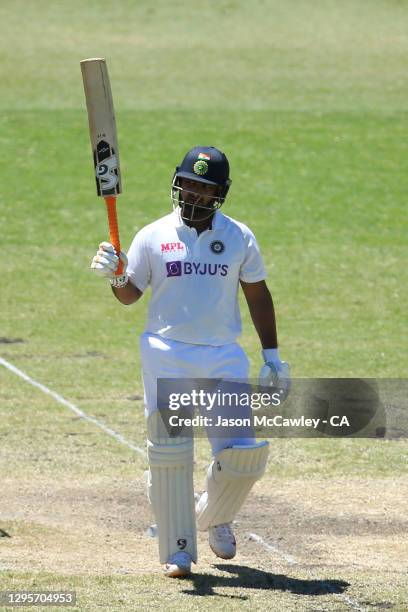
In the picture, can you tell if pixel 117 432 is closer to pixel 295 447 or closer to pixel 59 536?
pixel 295 447

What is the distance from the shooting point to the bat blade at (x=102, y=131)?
24.2 feet

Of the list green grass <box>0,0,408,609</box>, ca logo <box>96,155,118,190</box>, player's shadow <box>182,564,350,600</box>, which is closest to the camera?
player's shadow <box>182,564,350,600</box>

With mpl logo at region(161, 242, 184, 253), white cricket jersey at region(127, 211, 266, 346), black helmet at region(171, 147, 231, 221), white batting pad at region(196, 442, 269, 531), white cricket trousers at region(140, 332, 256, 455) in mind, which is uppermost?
black helmet at region(171, 147, 231, 221)

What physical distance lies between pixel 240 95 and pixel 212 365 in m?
21.6

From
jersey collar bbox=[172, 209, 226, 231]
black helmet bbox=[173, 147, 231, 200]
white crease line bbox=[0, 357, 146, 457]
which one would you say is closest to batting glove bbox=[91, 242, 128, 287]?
jersey collar bbox=[172, 209, 226, 231]

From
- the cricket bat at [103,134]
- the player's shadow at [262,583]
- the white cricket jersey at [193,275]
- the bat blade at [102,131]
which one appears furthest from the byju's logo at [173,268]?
the player's shadow at [262,583]

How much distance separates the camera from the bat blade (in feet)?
24.2

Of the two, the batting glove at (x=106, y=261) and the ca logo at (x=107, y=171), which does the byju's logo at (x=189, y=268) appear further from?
the ca logo at (x=107, y=171)

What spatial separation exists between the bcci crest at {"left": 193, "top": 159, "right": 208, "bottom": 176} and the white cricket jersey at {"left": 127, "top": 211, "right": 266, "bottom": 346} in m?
0.28

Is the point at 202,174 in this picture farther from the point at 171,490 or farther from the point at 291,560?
the point at 291,560

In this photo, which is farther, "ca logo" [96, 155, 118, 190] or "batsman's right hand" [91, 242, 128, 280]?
"ca logo" [96, 155, 118, 190]

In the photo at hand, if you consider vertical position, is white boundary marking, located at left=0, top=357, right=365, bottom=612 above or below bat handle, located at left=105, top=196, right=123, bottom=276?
below

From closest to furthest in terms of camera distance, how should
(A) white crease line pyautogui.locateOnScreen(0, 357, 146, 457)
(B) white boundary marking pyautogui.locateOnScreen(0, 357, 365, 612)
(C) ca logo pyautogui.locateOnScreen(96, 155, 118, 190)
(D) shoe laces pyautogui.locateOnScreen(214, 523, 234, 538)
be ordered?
(B) white boundary marking pyautogui.locateOnScreen(0, 357, 365, 612) → (D) shoe laces pyautogui.locateOnScreen(214, 523, 234, 538) → (C) ca logo pyautogui.locateOnScreen(96, 155, 118, 190) → (A) white crease line pyautogui.locateOnScreen(0, 357, 146, 457)

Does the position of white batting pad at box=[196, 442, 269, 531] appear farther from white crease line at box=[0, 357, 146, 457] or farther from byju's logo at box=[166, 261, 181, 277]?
white crease line at box=[0, 357, 146, 457]
